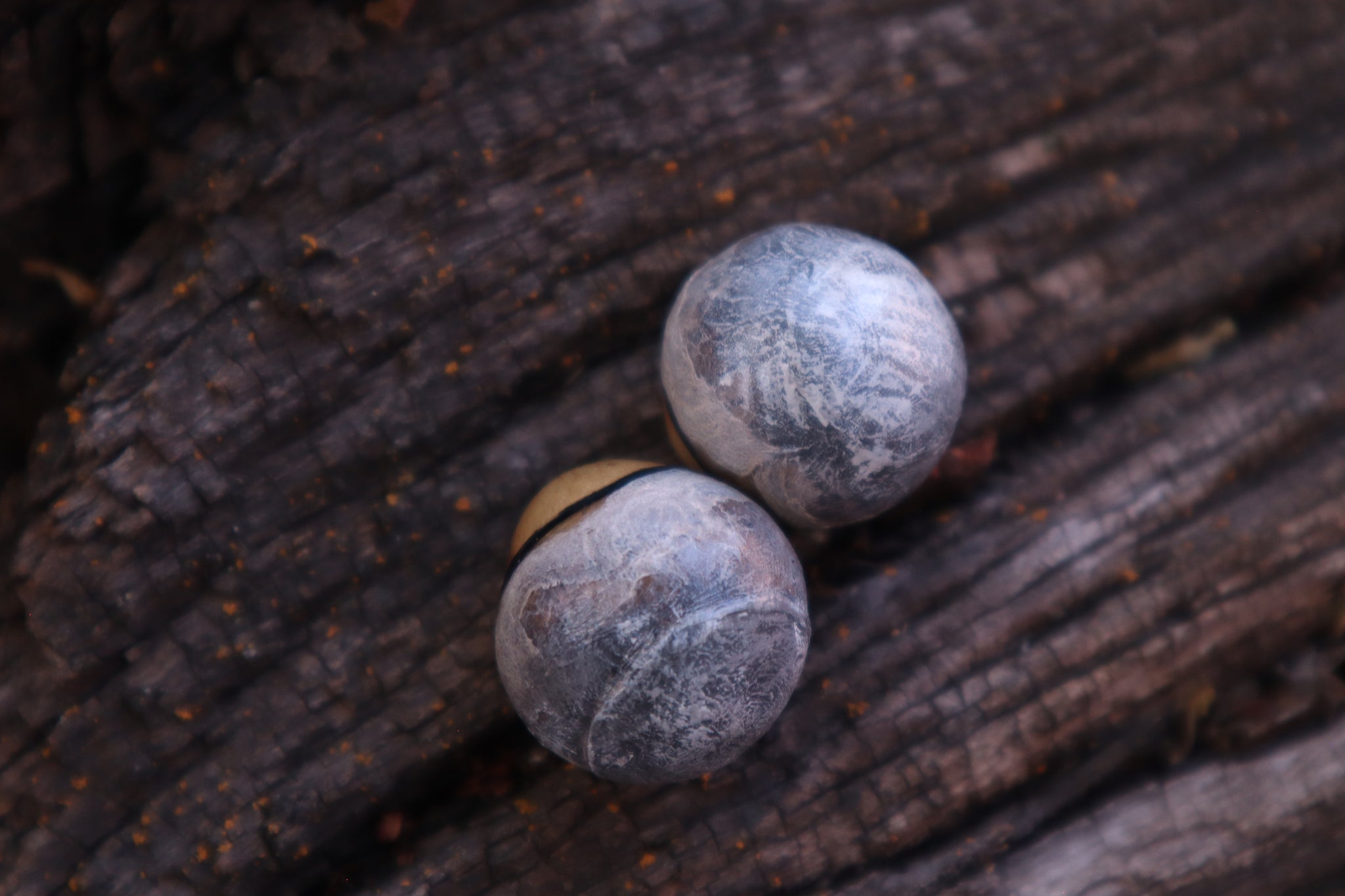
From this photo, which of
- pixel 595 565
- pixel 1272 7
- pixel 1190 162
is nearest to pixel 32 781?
pixel 595 565

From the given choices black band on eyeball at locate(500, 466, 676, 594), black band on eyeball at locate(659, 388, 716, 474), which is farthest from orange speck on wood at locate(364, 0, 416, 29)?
black band on eyeball at locate(500, 466, 676, 594)

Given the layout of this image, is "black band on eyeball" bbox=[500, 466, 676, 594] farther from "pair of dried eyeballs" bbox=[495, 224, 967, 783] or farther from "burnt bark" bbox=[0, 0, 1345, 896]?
"burnt bark" bbox=[0, 0, 1345, 896]

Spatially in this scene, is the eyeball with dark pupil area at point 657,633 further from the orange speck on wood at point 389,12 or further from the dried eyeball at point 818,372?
the orange speck on wood at point 389,12

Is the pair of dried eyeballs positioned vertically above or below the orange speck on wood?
below

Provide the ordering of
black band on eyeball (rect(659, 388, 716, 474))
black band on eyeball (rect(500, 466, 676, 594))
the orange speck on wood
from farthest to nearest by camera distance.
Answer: the orange speck on wood, black band on eyeball (rect(659, 388, 716, 474)), black band on eyeball (rect(500, 466, 676, 594))

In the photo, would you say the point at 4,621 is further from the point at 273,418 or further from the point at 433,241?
the point at 433,241

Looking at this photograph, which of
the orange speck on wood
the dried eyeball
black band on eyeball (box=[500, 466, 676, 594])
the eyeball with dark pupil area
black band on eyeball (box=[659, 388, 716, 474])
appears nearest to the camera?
the eyeball with dark pupil area
